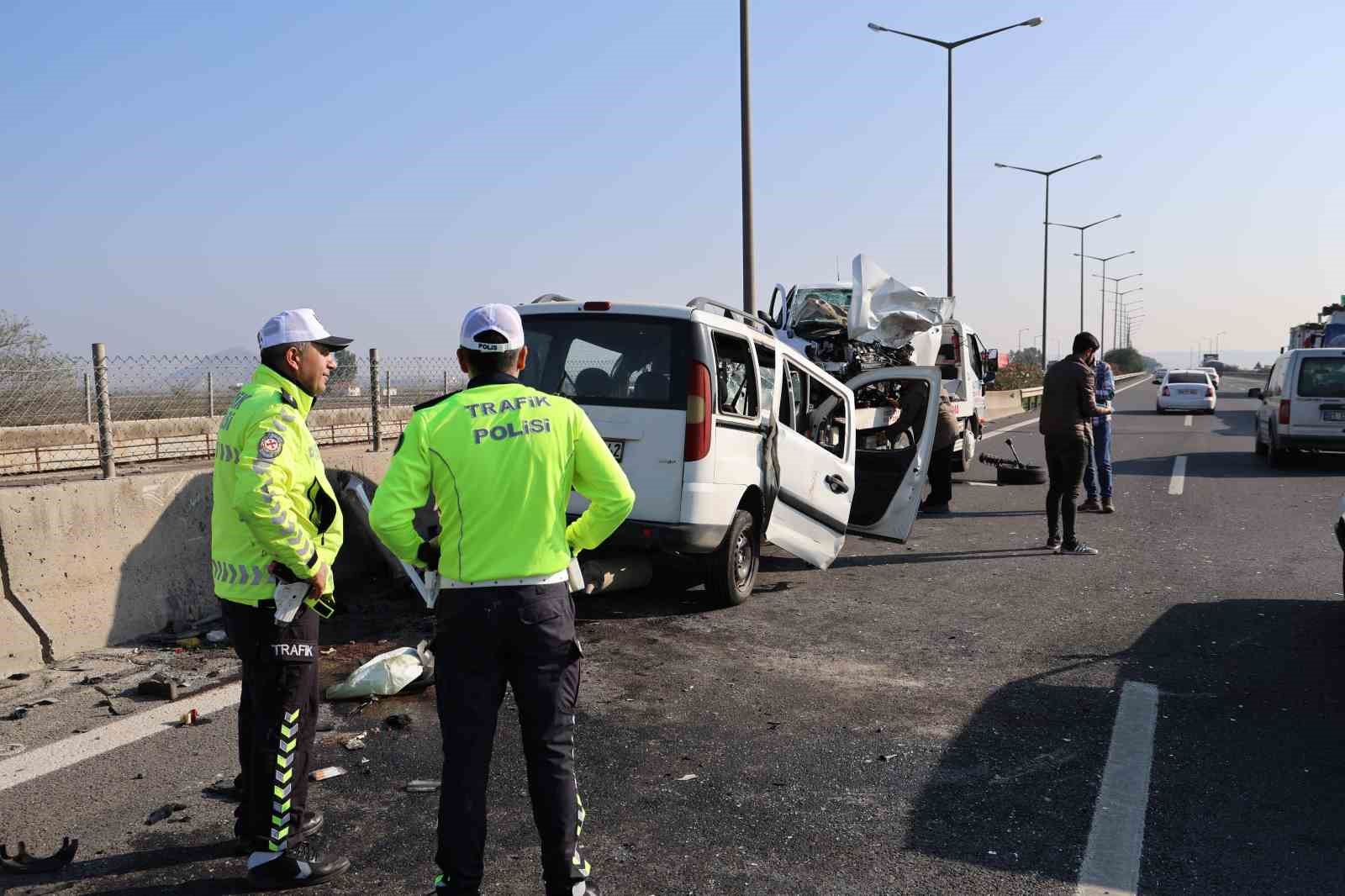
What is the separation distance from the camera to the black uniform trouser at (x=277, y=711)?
3666 millimetres

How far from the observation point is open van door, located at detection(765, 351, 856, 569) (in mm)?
8156

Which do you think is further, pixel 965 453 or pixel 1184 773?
pixel 965 453

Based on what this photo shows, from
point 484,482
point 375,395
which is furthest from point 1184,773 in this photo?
point 375,395

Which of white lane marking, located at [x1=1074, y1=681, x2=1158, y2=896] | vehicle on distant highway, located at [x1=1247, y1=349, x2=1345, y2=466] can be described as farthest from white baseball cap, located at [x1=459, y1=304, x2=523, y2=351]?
vehicle on distant highway, located at [x1=1247, y1=349, x2=1345, y2=466]

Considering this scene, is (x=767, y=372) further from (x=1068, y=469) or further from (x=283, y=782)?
(x=283, y=782)

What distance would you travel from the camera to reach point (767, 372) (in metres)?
8.02

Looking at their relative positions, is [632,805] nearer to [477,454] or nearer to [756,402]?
[477,454]

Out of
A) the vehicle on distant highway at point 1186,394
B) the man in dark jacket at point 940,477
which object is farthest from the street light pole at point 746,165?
the vehicle on distant highway at point 1186,394

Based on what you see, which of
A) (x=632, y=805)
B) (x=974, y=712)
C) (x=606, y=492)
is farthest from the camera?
(x=974, y=712)

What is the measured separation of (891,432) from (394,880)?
8.09 meters

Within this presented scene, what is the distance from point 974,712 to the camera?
5406mm

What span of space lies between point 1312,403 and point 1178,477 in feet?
8.08

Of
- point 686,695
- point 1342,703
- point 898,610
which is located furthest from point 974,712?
point 898,610

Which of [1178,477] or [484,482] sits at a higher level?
[484,482]
